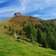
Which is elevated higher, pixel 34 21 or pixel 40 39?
pixel 34 21

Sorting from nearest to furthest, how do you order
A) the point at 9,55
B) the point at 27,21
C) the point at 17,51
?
the point at 9,55
the point at 17,51
the point at 27,21

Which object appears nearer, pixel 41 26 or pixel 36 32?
pixel 36 32

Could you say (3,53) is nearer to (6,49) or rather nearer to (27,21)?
(6,49)

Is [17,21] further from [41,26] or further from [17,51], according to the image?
[17,51]

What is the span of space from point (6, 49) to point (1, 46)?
6.40ft

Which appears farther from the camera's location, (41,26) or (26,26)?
(41,26)

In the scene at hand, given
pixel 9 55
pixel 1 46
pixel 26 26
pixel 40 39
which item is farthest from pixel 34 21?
pixel 9 55

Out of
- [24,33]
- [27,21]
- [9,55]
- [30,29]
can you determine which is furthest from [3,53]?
[27,21]

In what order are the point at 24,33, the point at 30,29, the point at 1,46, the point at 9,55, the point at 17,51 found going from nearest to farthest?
1. the point at 9,55
2. the point at 17,51
3. the point at 1,46
4. the point at 24,33
5. the point at 30,29

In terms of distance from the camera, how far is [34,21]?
221ft

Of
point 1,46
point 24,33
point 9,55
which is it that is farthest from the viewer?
point 24,33

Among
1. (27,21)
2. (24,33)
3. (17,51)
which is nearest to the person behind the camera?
(17,51)

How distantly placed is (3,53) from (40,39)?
28.7 metres

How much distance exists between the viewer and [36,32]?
6000cm
